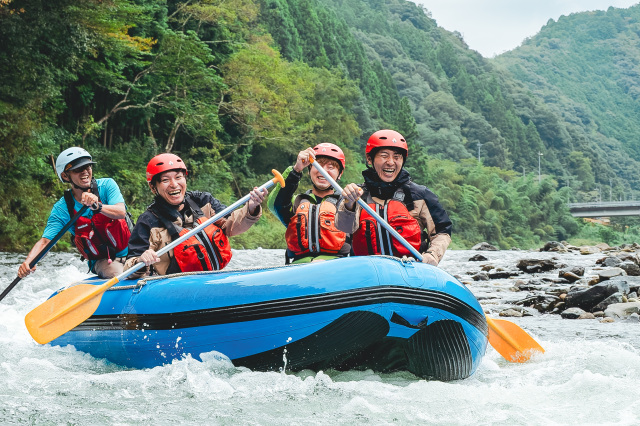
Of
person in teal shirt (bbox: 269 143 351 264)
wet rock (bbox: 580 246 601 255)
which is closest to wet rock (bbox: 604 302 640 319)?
person in teal shirt (bbox: 269 143 351 264)

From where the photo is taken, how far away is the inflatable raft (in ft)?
13.4

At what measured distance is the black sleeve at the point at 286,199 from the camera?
17.2ft

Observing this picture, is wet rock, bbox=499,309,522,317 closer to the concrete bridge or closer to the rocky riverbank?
the rocky riverbank

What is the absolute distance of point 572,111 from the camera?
149m

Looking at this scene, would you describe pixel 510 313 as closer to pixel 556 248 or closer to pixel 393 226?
pixel 393 226

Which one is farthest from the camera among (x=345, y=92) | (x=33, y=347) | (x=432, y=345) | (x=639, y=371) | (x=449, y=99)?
(x=449, y=99)

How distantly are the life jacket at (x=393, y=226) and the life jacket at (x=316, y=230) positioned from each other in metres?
0.24

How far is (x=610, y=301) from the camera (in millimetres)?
8773

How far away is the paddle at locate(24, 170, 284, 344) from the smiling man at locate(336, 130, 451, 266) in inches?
25.8

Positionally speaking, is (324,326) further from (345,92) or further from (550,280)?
(345,92)

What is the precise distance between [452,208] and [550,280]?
128ft

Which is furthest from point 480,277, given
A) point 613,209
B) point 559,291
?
point 613,209

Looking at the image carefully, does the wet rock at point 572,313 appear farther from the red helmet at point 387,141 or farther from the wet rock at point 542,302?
the red helmet at point 387,141

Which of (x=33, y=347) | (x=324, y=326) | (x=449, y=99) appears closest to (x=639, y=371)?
(x=324, y=326)
